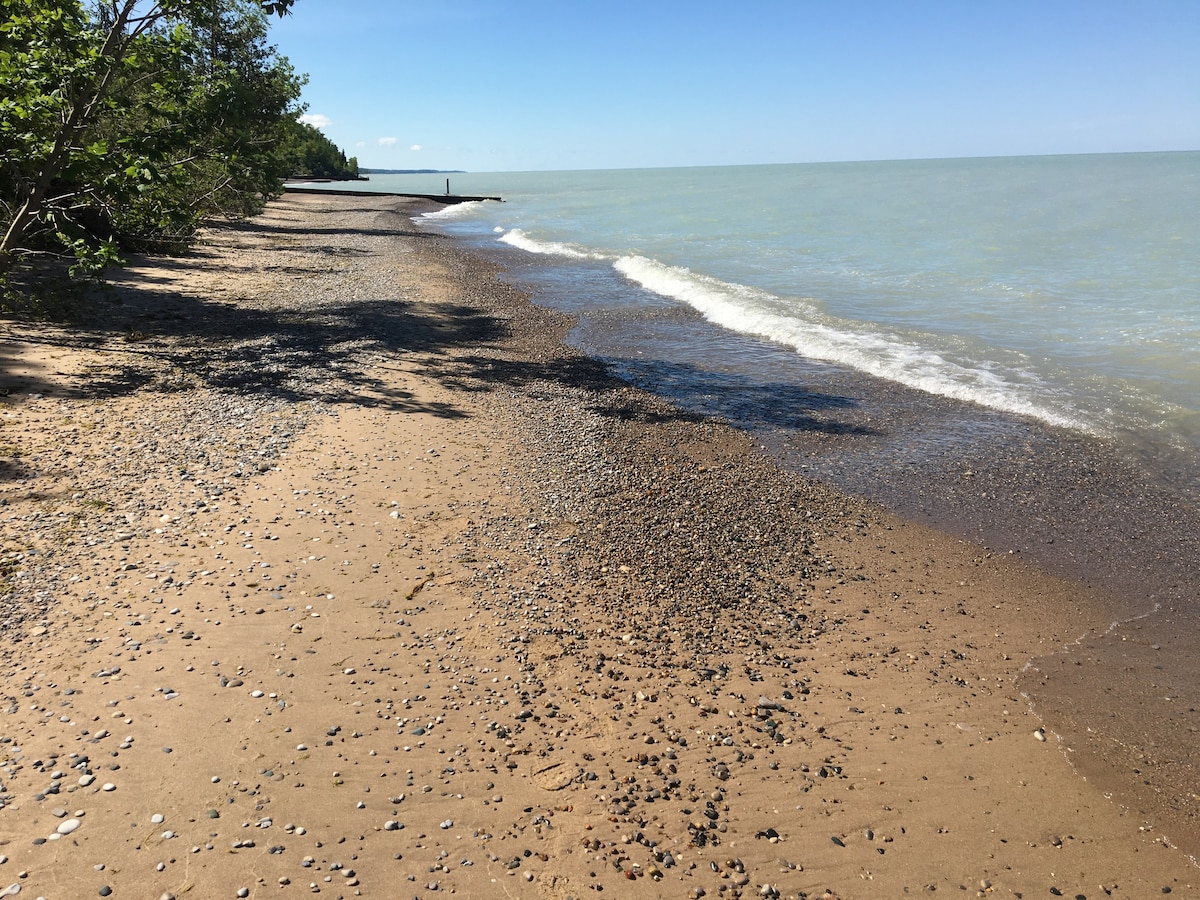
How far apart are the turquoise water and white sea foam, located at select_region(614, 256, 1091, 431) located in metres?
0.06

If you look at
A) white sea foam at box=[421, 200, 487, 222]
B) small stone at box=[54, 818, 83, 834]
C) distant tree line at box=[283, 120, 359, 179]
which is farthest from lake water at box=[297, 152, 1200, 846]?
distant tree line at box=[283, 120, 359, 179]

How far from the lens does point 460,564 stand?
6.89 meters

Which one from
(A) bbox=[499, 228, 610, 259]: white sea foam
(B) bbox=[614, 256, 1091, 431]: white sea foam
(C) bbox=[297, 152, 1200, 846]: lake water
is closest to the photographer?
(C) bbox=[297, 152, 1200, 846]: lake water

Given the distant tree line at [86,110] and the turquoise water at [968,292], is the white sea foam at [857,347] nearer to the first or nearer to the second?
the turquoise water at [968,292]

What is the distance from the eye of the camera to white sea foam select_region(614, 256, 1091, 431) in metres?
12.7

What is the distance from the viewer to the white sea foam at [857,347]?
12.7m

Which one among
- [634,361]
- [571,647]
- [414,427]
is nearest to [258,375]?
[414,427]

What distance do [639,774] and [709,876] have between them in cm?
78

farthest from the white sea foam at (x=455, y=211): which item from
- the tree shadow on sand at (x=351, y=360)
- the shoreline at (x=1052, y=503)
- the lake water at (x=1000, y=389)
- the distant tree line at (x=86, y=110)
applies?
the shoreline at (x=1052, y=503)

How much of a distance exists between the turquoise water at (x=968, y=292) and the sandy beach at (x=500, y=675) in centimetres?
660

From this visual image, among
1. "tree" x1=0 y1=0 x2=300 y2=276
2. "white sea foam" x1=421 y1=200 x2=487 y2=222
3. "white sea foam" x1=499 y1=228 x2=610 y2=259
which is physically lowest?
"white sea foam" x1=499 y1=228 x2=610 y2=259

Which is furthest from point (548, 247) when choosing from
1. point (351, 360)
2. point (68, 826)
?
point (68, 826)

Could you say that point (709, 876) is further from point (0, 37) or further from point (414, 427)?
point (0, 37)

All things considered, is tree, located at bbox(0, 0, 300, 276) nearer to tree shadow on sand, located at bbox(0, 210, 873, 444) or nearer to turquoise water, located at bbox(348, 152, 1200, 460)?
tree shadow on sand, located at bbox(0, 210, 873, 444)
